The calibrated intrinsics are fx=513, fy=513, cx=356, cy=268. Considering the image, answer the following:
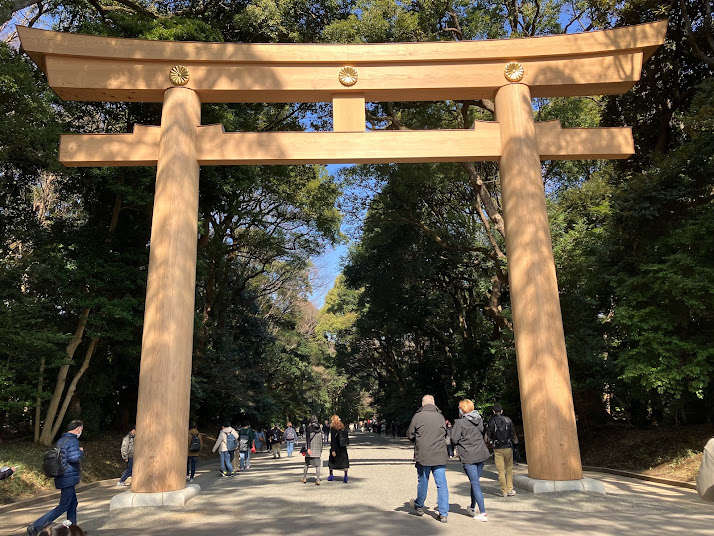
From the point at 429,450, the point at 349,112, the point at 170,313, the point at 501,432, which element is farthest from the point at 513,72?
the point at 170,313

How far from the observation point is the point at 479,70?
9.16 metres

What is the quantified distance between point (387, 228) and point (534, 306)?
1623cm

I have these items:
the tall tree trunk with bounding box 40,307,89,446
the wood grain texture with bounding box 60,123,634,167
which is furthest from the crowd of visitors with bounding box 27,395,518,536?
the tall tree trunk with bounding box 40,307,89,446

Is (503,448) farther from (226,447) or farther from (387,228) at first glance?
(387,228)

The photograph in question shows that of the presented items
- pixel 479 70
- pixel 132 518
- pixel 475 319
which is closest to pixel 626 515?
pixel 132 518

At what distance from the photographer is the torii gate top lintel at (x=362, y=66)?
29.1 feet

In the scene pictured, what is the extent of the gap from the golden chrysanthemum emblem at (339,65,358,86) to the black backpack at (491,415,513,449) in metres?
6.20

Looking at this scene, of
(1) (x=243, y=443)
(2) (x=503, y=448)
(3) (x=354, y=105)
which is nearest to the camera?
(2) (x=503, y=448)

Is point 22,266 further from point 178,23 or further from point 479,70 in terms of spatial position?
point 479,70

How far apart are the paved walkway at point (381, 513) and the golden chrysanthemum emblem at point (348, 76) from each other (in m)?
6.84

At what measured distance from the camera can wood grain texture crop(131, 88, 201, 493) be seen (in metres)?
7.39

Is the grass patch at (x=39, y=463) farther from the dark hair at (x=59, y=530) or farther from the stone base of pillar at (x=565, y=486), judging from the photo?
the stone base of pillar at (x=565, y=486)

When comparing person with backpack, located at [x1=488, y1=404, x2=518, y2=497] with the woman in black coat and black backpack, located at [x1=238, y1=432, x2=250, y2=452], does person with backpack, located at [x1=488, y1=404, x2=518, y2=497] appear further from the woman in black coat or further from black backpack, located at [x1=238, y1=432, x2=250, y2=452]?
black backpack, located at [x1=238, y1=432, x2=250, y2=452]

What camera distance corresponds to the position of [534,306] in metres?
8.17
